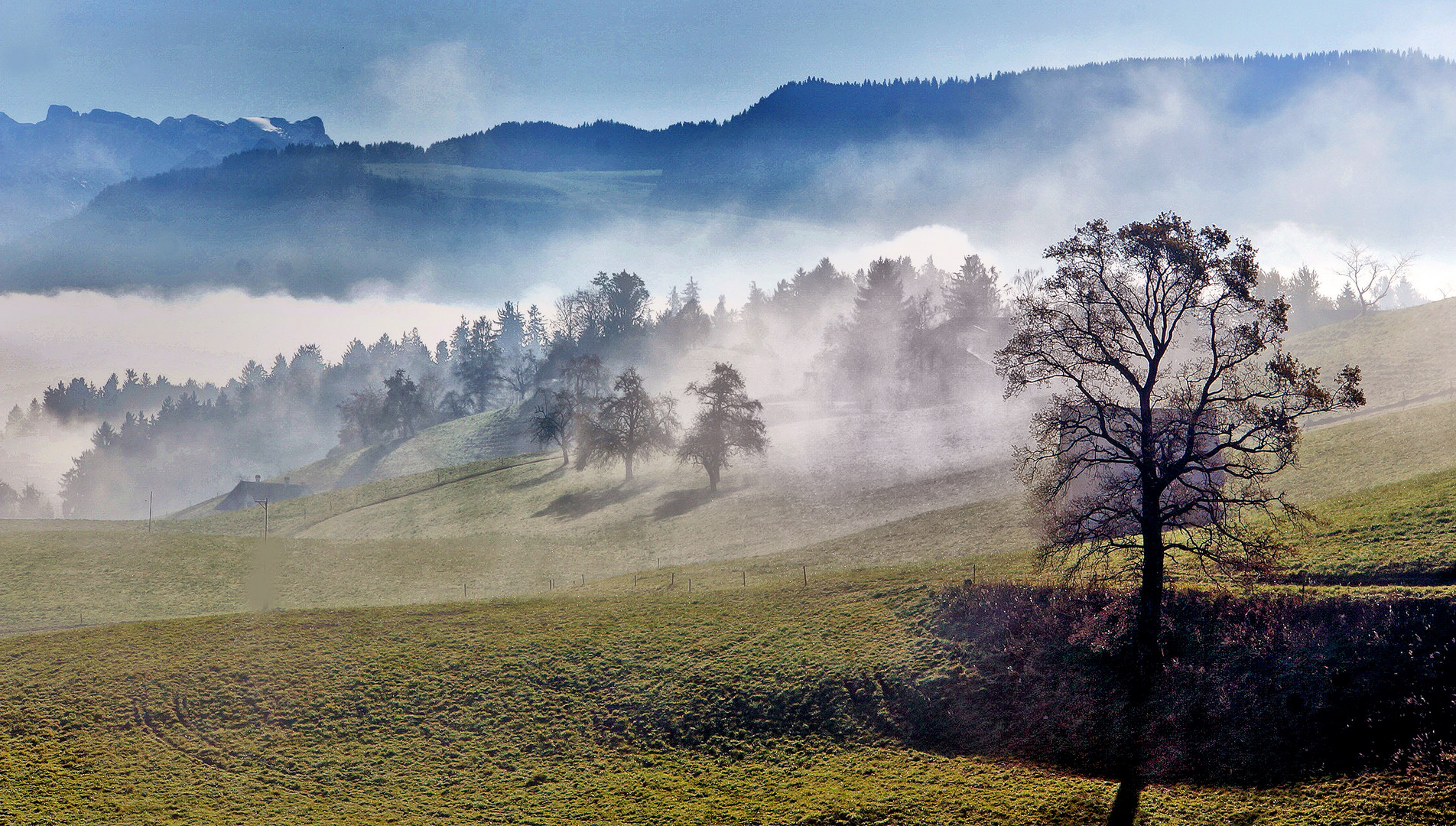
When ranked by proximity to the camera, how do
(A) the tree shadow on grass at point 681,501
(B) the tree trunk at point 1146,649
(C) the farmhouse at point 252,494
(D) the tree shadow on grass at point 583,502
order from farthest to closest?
(C) the farmhouse at point 252,494, (D) the tree shadow on grass at point 583,502, (A) the tree shadow on grass at point 681,501, (B) the tree trunk at point 1146,649

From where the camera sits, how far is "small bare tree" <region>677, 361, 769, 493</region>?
91188mm

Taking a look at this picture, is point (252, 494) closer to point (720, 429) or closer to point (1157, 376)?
point (720, 429)

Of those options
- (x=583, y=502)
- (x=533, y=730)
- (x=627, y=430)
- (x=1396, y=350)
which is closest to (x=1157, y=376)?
(x=533, y=730)

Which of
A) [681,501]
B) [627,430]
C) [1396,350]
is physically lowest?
[681,501]

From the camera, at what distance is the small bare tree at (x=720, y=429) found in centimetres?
9119

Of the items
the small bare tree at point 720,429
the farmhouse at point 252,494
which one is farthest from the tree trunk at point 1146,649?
the farmhouse at point 252,494

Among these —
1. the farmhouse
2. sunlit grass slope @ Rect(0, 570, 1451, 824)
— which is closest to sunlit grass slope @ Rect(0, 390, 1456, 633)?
sunlit grass slope @ Rect(0, 570, 1451, 824)

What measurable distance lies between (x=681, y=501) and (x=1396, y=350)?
8990 centimetres

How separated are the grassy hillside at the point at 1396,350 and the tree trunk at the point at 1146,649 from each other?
239 ft

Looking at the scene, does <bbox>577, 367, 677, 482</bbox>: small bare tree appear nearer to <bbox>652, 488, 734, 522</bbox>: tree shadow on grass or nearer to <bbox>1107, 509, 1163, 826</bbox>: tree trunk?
<bbox>652, 488, 734, 522</bbox>: tree shadow on grass

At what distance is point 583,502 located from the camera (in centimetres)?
9394

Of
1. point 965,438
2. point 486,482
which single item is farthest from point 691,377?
point 965,438

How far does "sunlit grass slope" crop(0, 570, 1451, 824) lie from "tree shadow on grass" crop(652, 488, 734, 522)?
40472 mm

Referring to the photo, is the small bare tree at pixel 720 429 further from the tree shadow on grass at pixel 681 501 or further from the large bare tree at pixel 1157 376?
the large bare tree at pixel 1157 376
